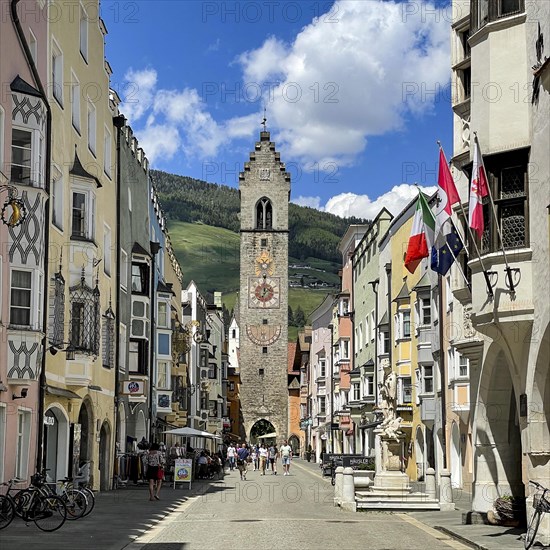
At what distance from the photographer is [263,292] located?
115 meters

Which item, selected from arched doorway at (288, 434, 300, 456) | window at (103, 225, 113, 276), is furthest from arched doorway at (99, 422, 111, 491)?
arched doorway at (288, 434, 300, 456)

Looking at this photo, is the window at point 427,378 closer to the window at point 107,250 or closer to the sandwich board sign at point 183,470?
the sandwich board sign at point 183,470

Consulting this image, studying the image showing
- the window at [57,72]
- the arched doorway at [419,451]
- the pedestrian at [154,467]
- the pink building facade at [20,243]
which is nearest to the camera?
the pink building facade at [20,243]

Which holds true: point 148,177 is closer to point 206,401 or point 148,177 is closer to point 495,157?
point 495,157

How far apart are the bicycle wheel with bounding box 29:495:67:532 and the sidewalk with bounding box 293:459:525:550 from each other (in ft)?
25.4

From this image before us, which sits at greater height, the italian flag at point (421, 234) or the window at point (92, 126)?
the window at point (92, 126)

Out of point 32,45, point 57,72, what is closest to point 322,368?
point 57,72

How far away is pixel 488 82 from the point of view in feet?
68.1

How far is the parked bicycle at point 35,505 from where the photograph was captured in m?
21.0

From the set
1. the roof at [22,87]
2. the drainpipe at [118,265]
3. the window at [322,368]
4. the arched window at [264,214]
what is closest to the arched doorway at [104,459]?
the drainpipe at [118,265]

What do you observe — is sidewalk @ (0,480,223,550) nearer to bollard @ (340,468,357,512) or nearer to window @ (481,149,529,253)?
bollard @ (340,468,357,512)

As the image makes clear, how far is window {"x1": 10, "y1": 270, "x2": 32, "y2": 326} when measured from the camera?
82.6ft

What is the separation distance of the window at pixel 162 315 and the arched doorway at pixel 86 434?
18420 mm

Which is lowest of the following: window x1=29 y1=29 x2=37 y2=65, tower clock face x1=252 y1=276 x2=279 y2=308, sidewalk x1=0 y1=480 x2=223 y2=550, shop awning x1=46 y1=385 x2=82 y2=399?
sidewalk x1=0 y1=480 x2=223 y2=550
